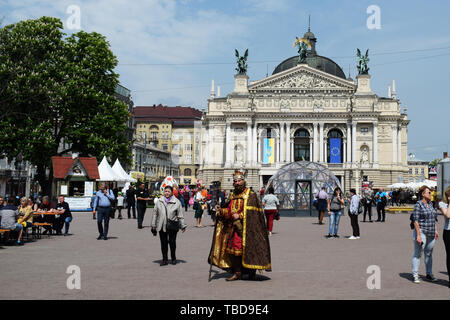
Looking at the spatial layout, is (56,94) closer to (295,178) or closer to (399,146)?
(295,178)

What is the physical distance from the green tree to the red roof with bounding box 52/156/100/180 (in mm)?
3144

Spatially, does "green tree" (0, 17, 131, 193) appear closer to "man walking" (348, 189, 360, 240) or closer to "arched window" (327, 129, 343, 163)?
"man walking" (348, 189, 360, 240)

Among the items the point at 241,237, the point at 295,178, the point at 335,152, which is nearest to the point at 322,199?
the point at 295,178

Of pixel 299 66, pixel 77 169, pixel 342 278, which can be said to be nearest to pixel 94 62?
pixel 77 169

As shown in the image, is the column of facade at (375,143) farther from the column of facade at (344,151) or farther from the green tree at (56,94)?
the green tree at (56,94)

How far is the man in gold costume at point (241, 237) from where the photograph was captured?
988 cm

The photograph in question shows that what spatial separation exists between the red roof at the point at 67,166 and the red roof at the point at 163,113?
319ft

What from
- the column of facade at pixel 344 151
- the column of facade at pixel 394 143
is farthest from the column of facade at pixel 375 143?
the column of facade at pixel 344 151

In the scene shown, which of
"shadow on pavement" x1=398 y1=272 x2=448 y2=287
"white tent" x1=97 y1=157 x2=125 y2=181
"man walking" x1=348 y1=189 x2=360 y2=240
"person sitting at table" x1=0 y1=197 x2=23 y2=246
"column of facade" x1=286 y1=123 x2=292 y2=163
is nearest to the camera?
"shadow on pavement" x1=398 y1=272 x2=448 y2=287

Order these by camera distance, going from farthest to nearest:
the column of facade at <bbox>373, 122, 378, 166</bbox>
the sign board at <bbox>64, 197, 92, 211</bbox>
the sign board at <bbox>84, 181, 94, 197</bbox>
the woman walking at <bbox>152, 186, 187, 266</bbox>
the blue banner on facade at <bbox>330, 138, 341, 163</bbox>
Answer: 1. the blue banner on facade at <bbox>330, 138, 341, 163</bbox>
2. the column of facade at <bbox>373, 122, 378, 166</bbox>
3. the sign board at <bbox>64, 197, 92, 211</bbox>
4. the sign board at <bbox>84, 181, 94, 197</bbox>
5. the woman walking at <bbox>152, 186, 187, 266</bbox>

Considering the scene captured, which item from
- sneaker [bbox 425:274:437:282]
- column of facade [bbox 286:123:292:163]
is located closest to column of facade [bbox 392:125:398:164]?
column of facade [bbox 286:123:292:163]

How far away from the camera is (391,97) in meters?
84.4

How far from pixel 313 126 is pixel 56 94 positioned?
52.4 meters

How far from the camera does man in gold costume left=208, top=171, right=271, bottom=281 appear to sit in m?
9.88
